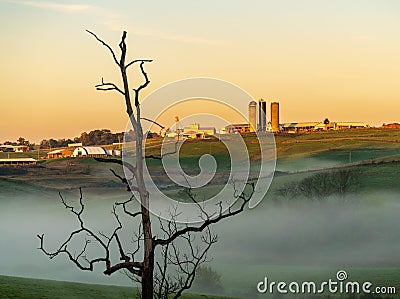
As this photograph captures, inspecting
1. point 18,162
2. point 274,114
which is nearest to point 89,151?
point 18,162

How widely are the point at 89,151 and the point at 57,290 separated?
22.5 feet

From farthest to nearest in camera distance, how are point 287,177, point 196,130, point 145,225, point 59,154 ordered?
point 287,177 < point 59,154 < point 196,130 < point 145,225

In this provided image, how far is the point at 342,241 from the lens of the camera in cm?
2234

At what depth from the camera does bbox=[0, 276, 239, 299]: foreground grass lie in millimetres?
14627

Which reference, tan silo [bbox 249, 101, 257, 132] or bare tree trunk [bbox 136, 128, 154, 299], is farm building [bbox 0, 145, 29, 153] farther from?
bare tree trunk [bbox 136, 128, 154, 299]

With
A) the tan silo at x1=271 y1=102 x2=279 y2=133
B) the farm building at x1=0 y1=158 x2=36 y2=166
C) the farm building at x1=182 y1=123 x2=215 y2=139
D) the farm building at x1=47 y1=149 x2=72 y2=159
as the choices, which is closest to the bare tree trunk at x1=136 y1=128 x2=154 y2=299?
the farm building at x1=182 y1=123 x2=215 y2=139

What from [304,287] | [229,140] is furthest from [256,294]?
[229,140]

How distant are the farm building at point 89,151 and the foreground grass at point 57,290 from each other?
16.6 feet

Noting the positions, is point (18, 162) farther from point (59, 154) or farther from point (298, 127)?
point (298, 127)

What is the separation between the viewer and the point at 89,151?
22.1 m

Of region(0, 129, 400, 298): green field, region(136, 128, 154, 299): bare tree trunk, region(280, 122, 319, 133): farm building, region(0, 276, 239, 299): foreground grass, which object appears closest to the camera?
region(136, 128, 154, 299): bare tree trunk

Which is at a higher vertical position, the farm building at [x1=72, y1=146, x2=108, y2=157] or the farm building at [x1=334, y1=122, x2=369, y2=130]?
the farm building at [x1=334, y1=122, x2=369, y2=130]

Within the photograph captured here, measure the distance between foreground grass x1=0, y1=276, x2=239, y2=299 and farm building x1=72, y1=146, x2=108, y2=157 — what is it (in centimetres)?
505

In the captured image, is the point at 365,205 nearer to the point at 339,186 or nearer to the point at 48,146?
the point at 339,186
